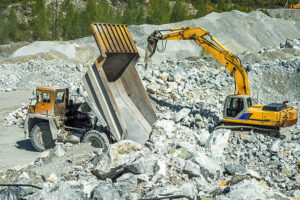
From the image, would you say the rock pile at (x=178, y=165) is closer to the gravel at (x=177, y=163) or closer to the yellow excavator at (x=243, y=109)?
the gravel at (x=177, y=163)

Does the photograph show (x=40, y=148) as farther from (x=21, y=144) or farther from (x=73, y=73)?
(x=73, y=73)

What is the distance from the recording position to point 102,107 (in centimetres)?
816

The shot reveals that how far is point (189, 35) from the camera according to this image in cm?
1054

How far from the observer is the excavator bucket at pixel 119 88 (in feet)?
26.8

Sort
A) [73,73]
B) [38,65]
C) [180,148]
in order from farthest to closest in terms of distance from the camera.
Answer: [38,65] < [73,73] < [180,148]

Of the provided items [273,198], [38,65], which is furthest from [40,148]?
[38,65]

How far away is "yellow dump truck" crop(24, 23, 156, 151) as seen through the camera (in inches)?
322

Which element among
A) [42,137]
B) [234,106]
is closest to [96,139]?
[42,137]

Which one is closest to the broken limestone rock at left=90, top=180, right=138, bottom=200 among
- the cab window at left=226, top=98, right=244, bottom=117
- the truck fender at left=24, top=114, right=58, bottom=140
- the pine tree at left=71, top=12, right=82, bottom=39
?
the truck fender at left=24, top=114, right=58, bottom=140

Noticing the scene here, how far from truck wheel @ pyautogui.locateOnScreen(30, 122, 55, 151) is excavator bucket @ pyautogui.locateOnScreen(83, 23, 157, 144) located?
1.64 m

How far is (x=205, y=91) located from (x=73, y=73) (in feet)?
25.9

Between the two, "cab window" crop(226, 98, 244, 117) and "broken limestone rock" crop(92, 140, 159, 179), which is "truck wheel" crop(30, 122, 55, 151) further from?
"cab window" crop(226, 98, 244, 117)

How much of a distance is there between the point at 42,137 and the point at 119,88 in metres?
2.35

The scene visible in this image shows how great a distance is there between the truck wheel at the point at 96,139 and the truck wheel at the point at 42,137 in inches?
47.2
